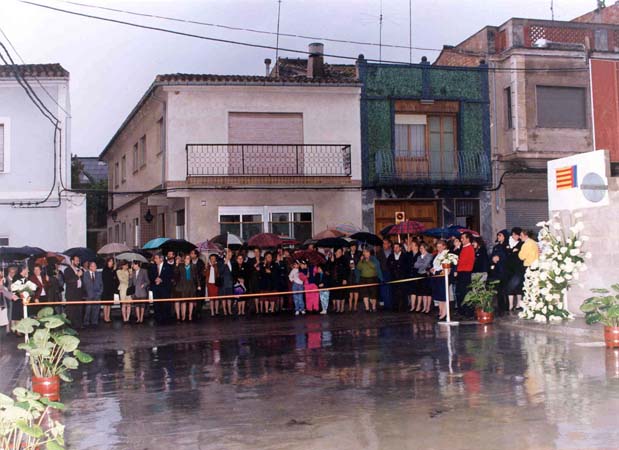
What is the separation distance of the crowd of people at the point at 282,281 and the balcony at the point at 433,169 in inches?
189

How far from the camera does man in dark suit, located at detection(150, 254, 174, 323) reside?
1911 centimetres

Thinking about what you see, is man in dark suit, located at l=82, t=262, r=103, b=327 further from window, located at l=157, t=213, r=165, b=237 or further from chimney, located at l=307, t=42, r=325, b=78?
chimney, located at l=307, t=42, r=325, b=78

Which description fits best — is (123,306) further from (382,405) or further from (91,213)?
(91,213)

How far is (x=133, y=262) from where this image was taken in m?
20.2

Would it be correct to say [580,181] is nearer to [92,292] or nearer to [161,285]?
[161,285]

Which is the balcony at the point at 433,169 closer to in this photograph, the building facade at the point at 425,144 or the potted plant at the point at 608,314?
the building facade at the point at 425,144

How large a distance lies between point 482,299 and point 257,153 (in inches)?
468

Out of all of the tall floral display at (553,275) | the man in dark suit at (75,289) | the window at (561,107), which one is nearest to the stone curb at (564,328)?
the tall floral display at (553,275)

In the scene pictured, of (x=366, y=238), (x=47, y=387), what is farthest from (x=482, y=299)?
(x=47, y=387)

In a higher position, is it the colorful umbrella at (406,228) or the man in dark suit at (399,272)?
the colorful umbrella at (406,228)

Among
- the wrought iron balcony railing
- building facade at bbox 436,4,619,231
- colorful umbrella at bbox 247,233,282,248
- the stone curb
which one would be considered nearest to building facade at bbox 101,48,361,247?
the wrought iron balcony railing

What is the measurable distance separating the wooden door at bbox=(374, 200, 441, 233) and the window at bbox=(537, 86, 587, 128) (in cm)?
465

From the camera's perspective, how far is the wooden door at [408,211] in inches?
1046

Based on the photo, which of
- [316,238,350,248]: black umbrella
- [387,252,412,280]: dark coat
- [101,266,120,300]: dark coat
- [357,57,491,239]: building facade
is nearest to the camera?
[101,266,120,300]: dark coat
